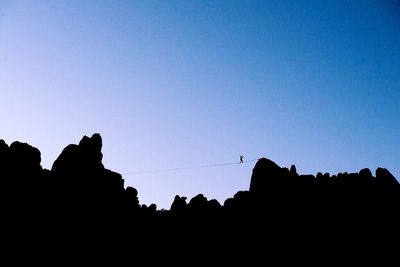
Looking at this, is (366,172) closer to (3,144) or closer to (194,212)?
(194,212)

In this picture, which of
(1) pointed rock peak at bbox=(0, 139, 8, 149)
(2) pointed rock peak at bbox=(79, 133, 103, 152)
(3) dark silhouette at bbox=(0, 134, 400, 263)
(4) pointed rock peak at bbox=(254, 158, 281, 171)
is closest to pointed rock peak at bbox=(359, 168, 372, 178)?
(3) dark silhouette at bbox=(0, 134, 400, 263)

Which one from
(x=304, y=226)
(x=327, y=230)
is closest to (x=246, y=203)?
(x=304, y=226)

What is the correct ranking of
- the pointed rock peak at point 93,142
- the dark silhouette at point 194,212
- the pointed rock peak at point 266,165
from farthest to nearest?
the pointed rock peak at point 266,165 < the pointed rock peak at point 93,142 < the dark silhouette at point 194,212

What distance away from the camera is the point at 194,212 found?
63.7m

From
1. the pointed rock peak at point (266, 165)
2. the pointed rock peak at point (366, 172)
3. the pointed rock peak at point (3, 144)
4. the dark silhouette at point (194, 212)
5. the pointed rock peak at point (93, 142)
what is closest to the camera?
the dark silhouette at point (194, 212)

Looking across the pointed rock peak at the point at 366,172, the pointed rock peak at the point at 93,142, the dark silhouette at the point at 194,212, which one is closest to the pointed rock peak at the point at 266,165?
the dark silhouette at the point at 194,212

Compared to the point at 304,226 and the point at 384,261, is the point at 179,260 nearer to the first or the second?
the point at 304,226

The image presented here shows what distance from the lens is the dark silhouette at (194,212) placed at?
4647 cm

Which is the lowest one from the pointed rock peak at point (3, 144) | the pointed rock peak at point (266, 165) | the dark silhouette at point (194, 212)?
the dark silhouette at point (194, 212)

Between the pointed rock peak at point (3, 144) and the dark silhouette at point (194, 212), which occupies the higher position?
the pointed rock peak at point (3, 144)

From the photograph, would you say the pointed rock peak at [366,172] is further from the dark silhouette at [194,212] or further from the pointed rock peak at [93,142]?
the pointed rock peak at [93,142]

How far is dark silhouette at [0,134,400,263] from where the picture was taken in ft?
152

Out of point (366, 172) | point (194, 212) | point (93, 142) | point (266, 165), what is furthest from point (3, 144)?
point (366, 172)

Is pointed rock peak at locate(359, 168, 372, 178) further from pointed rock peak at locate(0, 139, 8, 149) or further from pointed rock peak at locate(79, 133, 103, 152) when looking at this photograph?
pointed rock peak at locate(0, 139, 8, 149)
